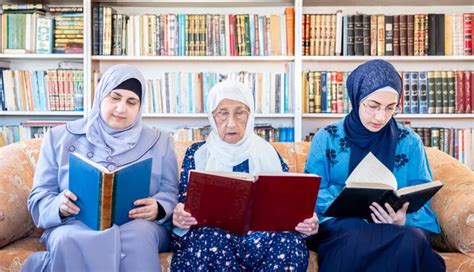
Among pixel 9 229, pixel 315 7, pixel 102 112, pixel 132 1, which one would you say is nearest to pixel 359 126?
pixel 102 112

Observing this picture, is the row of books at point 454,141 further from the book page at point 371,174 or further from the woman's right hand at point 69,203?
the woman's right hand at point 69,203

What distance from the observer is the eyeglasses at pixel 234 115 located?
215 cm

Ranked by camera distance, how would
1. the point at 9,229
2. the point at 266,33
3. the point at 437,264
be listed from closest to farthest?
the point at 437,264 → the point at 9,229 → the point at 266,33

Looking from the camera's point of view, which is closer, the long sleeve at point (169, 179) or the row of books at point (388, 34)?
the long sleeve at point (169, 179)

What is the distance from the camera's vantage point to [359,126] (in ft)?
6.97

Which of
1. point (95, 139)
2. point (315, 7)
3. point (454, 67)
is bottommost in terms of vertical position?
point (95, 139)

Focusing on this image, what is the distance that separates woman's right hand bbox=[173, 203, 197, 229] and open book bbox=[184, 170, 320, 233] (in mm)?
17

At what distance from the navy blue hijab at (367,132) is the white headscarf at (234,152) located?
1.00 feet

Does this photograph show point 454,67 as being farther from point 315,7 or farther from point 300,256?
point 300,256

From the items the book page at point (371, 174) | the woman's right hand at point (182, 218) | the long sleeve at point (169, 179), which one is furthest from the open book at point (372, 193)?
the long sleeve at point (169, 179)

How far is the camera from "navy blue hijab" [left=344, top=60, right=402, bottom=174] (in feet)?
6.84

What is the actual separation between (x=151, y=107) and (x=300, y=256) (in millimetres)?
1830

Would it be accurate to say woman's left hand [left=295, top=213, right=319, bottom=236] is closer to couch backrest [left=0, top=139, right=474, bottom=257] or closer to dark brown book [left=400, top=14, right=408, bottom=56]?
couch backrest [left=0, top=139, right=474, bottom=257]

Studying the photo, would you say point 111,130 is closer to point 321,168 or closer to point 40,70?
point 321,168
